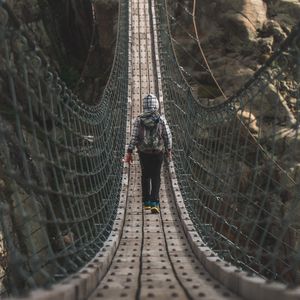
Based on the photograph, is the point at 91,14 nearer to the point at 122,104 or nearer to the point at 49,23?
the point at 49,23

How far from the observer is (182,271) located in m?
2.56

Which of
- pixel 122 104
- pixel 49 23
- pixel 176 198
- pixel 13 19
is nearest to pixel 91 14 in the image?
pixel 49 23

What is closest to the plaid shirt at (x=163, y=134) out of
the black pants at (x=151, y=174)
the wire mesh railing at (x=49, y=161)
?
the black pants at (x=151, y=174)

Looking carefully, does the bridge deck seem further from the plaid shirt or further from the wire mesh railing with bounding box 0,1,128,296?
the plaid shirt

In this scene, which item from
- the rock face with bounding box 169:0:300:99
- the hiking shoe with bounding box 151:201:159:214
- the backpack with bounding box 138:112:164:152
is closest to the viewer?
→ the backpack with bounding box 138:112:164:152

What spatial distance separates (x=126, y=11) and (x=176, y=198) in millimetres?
6591

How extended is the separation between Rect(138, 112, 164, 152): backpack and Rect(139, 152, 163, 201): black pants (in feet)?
0.28

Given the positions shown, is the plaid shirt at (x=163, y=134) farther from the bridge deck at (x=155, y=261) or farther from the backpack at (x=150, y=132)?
the bridge deck at (x=155, y=261)

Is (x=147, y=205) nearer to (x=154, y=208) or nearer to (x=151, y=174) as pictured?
(x=154, y=208)

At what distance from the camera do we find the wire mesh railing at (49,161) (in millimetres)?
1765

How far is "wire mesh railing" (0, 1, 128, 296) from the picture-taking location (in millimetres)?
1765

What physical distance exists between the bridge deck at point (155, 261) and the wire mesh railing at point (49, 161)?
16cm

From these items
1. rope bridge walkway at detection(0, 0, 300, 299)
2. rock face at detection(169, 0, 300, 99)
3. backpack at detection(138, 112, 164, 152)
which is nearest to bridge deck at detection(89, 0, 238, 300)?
rope bridge walkway at detection(0, 0, 300, 299)

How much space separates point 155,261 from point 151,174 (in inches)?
45.4
